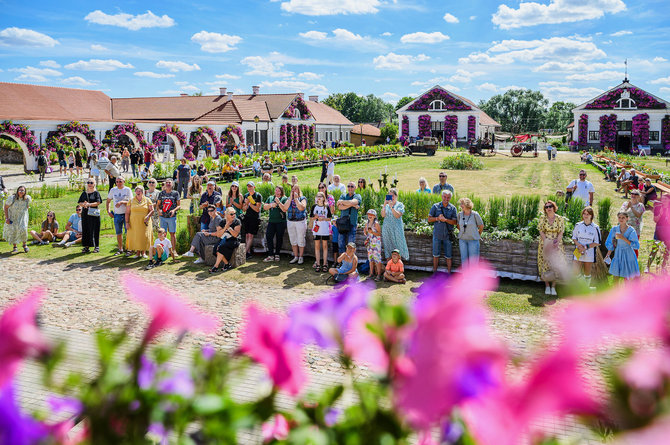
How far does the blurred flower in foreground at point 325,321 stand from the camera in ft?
3.19

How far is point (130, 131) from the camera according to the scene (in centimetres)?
3378

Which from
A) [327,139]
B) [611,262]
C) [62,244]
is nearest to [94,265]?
[62,244]

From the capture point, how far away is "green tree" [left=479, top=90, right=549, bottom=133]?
363 feet

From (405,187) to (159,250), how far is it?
49.1ft

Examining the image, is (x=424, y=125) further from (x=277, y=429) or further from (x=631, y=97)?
(x=277, y=429)

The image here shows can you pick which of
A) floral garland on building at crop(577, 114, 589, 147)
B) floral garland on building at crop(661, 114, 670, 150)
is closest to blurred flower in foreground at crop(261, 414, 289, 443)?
floral garland on building at crop(661, 114, 670, 150)

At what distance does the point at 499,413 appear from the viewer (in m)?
0.67

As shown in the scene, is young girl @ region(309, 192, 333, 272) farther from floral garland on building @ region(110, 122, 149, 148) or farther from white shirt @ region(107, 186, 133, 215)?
floral garland on building @ region(110, 122, 149, 148)

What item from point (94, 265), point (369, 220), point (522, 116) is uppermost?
point (522, 116)

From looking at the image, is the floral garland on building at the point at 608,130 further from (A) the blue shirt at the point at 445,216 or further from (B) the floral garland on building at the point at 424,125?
(A) the blue shirt at the point at 445,216

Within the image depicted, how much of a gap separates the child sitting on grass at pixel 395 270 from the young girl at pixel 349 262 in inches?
23.5

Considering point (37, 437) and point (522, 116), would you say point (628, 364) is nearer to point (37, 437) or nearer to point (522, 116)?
point (37, 437)

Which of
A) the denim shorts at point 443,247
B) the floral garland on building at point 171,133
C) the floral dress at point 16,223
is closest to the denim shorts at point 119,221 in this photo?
the floral dress at point 16,223

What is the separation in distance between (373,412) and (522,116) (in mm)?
119867
